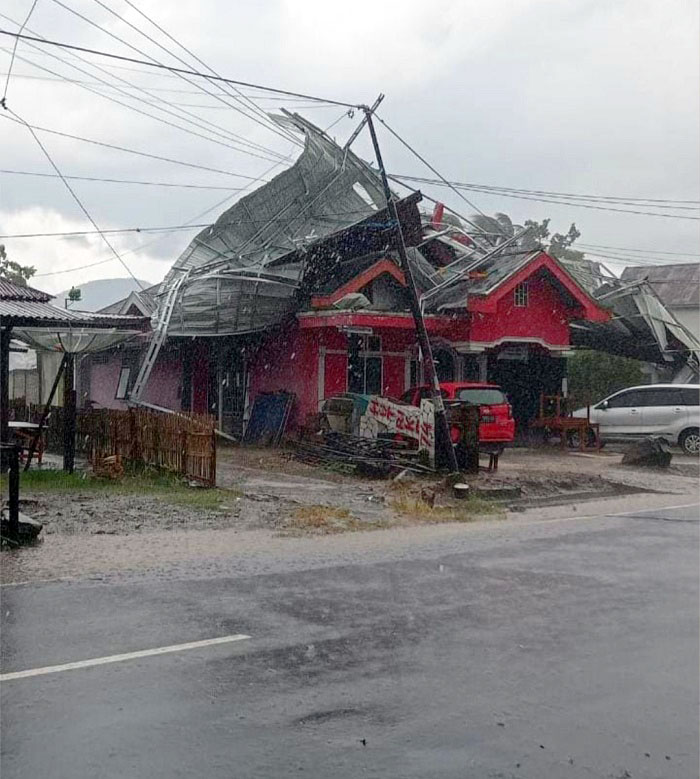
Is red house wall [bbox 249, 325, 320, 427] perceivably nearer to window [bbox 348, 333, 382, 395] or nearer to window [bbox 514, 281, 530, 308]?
window [bbox 348, 333, 382, 395]

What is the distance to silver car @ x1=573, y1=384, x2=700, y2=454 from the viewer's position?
25.3 meters

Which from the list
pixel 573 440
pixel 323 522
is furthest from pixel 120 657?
pixel 573 440

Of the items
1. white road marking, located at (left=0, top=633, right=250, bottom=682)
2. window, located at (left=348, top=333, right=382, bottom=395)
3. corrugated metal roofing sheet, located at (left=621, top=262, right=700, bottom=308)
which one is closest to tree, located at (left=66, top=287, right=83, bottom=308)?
window, located at (left=348, top=333, right=382, bottom=395)

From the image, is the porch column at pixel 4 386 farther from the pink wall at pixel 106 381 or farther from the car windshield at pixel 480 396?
the pink wall at pixel 106 381

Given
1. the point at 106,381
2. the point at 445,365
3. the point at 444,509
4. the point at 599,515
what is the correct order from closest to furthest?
1. the point at 599,515
2. the point at 444,509
3. the point at 445,365
4. the point at 106,381

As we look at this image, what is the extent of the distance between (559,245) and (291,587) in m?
43.8

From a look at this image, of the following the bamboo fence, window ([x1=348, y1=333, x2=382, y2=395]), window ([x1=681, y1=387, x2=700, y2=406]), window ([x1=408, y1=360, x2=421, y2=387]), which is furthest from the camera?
window ([x1=408, y1=360, x2=421, y2=387])

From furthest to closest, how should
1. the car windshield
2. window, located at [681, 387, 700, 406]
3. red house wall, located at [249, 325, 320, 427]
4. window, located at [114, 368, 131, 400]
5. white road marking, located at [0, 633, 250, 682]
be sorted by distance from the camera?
window, located at [114, 368, 131, 400] → red house wall, located at [249, 325, 320, 427] → window, located at [681, 387, 700, 406] → the car windshield → white road marking, located at [0, 633, 250, 682]

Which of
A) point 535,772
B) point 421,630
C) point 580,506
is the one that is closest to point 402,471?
point 580,506

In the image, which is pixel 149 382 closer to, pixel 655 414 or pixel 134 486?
pixel 655 414

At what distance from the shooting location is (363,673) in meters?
6.43

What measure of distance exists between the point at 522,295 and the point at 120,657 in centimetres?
2181

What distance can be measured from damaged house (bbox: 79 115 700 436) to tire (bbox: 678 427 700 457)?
13.6 ft

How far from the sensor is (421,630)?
7508 millimetres
